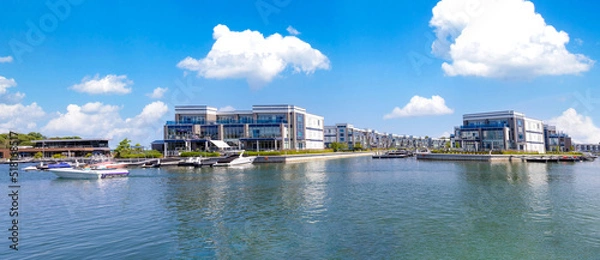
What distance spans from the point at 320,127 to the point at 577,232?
108m

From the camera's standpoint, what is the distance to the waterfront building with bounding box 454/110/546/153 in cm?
11312

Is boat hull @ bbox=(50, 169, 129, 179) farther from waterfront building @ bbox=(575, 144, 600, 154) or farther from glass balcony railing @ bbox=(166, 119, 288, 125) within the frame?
waterfront building @ bbox=(575, 144, 600, 154)

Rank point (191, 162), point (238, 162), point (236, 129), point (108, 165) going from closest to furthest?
point (108, 165) → point (191, 162) → point (238, 162) → point (236, 129)

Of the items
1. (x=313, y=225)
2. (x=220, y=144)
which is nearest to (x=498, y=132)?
(x=220, y=144)

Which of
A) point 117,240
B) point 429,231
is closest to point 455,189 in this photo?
point 429,231

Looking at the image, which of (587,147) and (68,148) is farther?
(587,147)

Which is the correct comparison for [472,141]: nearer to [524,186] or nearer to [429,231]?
[524,186]

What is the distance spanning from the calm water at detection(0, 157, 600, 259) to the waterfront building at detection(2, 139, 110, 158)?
97.4m

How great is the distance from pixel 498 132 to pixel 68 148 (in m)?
135

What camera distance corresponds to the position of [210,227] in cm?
1841

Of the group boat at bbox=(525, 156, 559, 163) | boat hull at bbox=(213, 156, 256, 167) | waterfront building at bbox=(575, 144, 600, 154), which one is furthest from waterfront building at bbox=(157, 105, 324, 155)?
waterfront building at bbox=(575, 144, 600, 154)

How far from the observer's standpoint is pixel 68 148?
115938 mm

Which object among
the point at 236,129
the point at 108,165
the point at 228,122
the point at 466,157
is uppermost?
the point at 228,122

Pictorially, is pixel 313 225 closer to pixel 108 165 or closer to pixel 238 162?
pixel 108 165
